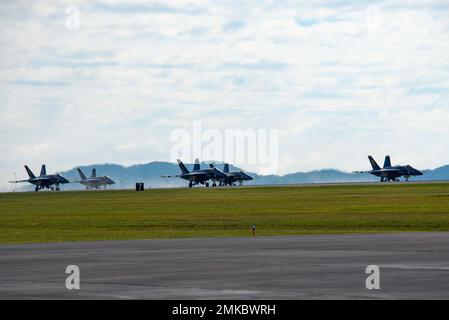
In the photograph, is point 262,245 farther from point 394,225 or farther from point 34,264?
point 394,225

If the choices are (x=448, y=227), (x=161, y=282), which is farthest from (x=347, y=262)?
(x=448, y=227)

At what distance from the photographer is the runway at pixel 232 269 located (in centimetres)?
2770

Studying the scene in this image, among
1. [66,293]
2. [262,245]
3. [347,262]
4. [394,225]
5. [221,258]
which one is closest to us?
[66,293]

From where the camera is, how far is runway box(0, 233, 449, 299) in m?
27.7

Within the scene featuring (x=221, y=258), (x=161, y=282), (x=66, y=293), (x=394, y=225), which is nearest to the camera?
(x=66, y=293)

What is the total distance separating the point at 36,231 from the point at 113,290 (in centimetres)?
4762

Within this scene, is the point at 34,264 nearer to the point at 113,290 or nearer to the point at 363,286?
the point at 113,290

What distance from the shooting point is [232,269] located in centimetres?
3547

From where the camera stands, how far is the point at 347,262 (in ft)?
124

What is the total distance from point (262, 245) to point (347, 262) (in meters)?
12.3

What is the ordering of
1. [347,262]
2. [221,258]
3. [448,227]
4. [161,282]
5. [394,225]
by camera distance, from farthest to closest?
[394,225]
[448,227]
[221,258]
[347,262]
[161,282]

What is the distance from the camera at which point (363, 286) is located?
94.1ft
